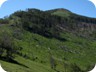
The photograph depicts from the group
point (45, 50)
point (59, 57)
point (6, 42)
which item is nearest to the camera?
point (59, 57)

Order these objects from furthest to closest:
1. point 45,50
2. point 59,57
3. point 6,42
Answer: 1. point 45,50
2. point 6,42
3. point 59,57

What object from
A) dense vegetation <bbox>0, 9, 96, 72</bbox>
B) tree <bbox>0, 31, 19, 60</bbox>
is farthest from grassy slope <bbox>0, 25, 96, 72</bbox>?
tree <bbox>0, 31, 19, 60</bbox>

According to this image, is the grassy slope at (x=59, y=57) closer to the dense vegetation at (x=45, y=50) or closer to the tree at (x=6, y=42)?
the dense vegetation at (x=45, y=50)

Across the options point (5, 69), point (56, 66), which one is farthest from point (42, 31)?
point (5, 69)

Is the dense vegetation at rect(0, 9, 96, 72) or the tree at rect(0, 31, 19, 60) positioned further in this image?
the tree at rect(0, 31, 19, 60)

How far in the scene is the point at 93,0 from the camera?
662cm

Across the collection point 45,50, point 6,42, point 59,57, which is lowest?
point 45,50

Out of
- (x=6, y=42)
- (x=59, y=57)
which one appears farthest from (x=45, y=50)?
(x=59, y=57)

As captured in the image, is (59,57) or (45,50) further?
(45,50)

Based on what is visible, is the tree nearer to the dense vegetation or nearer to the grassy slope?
the dense vegetation

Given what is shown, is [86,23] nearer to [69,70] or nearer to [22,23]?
[22,23]

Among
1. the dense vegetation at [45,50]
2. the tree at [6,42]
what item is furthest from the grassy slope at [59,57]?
the tree at [6,42]

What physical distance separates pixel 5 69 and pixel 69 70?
230cm

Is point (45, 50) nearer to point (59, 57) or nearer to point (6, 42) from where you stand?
point (6, 42)
